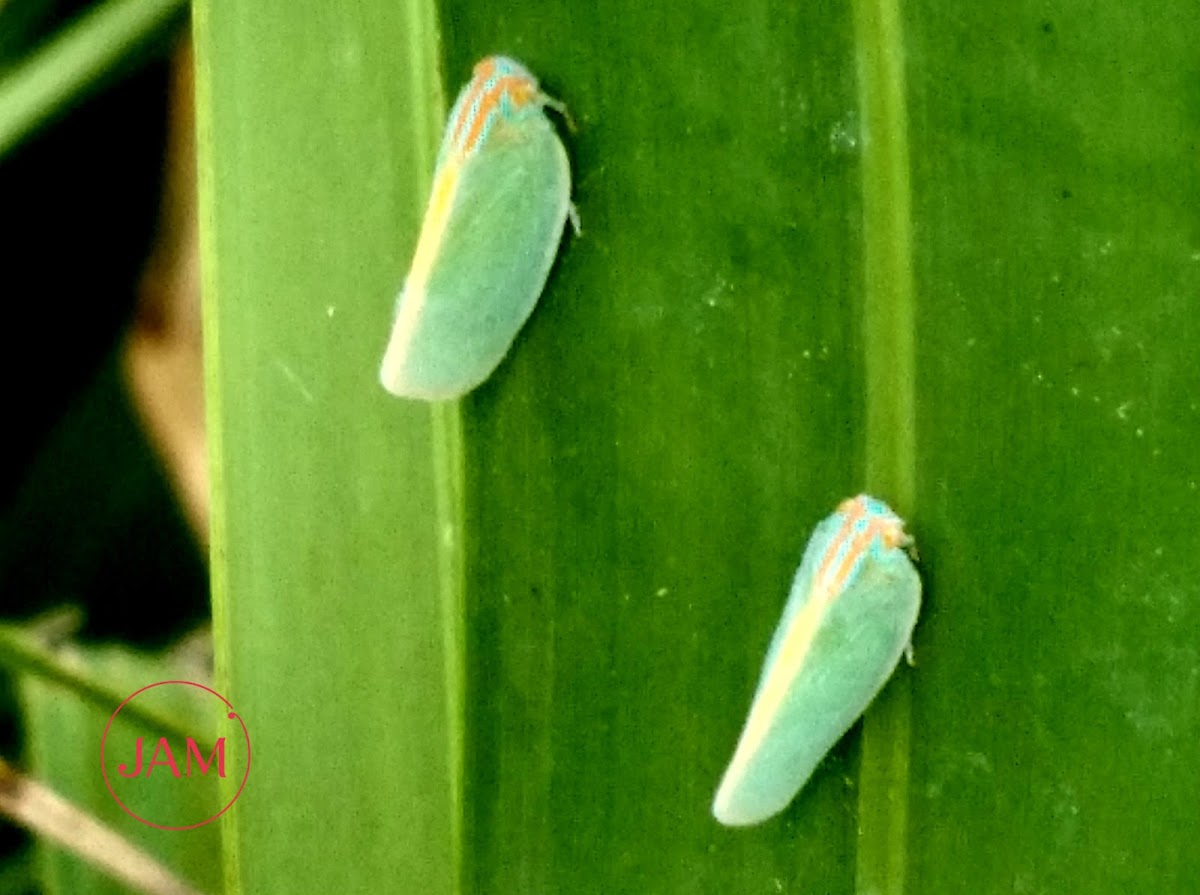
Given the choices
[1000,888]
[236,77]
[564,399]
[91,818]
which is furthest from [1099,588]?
[91,818]

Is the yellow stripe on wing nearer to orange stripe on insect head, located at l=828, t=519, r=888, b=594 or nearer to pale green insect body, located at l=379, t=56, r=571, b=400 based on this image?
pale green insect body, located at l=379, t=56, r=571, b=400

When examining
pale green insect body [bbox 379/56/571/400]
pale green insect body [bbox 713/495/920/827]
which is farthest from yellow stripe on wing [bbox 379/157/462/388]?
pale green insect body [bbox 713/495/920/827]

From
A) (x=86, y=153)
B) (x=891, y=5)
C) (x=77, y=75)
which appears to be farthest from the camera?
(x=86, y=153)

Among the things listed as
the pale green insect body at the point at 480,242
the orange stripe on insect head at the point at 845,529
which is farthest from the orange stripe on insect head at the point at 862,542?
the pale green insect body at the point at 480,242

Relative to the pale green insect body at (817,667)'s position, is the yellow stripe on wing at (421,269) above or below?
above

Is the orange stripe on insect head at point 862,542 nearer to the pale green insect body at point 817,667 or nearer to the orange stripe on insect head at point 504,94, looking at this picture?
the pale green insect body at point 817,667

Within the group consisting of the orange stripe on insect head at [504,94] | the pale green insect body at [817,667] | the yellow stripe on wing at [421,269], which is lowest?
the pale green insect body at [817,667]

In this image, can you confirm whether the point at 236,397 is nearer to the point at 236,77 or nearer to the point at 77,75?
the point at 236,77

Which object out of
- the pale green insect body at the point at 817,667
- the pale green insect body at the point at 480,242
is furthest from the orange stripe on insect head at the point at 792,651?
the pale green insect body at the point at 480,242
